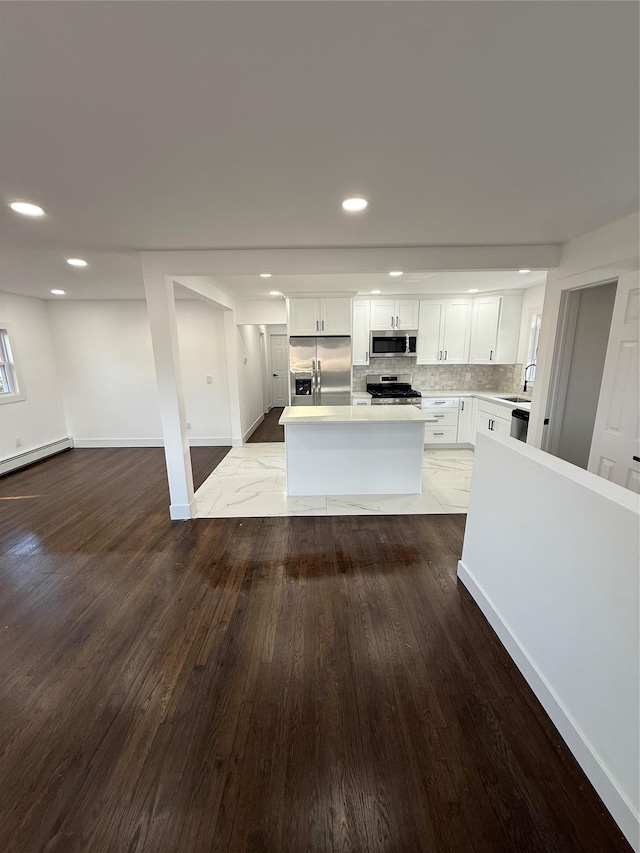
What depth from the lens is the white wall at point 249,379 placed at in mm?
5645

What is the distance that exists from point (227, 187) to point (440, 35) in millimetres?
1143

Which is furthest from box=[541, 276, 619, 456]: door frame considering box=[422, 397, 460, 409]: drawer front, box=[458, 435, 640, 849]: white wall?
box=[422, 397, 460, 409]: drawer front

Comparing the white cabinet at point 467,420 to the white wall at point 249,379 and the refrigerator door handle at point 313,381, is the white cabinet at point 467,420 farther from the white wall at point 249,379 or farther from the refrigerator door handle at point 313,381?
the white wall at point 249,379

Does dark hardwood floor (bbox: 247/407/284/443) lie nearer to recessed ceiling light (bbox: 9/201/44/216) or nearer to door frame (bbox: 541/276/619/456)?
door frame (bbox: 541/276/619/456)

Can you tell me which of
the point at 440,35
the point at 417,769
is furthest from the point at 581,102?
the point at 417,769

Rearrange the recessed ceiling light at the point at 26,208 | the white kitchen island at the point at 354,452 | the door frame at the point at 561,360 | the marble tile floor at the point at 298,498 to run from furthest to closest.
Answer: the white kitchen island at the point at 354,452 < the marble tile floor at the point at 298,498 < the door frame at the point at 561,360 < the recessed ceiling light at the point at 26,208

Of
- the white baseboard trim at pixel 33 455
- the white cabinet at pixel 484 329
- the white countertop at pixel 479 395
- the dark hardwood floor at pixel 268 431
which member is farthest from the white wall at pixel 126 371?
the white cabinet at pixel 484 329

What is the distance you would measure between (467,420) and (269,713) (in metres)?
4.53

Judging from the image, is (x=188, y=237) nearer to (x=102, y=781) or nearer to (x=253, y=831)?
(x=102, y=781)

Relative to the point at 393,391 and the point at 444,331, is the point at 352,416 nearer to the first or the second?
the point at 393,391

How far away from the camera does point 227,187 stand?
167cm

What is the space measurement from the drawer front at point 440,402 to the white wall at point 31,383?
5.93 meters

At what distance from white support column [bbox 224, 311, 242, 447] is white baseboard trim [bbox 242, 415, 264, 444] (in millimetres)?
195

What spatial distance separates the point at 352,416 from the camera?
3529 mm
